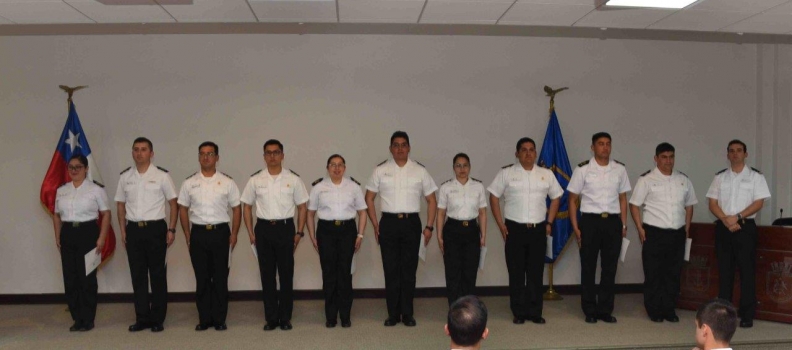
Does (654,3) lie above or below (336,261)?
above

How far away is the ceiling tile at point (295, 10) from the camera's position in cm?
502

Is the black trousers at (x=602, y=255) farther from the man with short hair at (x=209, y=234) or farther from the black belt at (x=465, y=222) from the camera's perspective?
the man with short hair at (x=209, y=234)

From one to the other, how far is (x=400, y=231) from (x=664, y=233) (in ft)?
7.50

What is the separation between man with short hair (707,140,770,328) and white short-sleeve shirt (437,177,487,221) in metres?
2.06

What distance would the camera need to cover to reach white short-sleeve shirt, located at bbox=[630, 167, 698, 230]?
5746mm

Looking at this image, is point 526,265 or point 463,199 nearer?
point 463,199

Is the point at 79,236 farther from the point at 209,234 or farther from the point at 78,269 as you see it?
the point at 209,234

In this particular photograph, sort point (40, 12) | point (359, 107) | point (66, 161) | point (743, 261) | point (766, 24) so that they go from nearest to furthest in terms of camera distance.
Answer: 1. point (40, 12)
2. point (743, 261)
3. point (766, 24)
4. point (66, 161)
5. point (359, 107)

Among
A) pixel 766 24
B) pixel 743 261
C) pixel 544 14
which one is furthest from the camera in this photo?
pixel 766 24

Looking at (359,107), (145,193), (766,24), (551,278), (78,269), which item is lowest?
(551,278)

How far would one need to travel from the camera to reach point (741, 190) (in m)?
5.64

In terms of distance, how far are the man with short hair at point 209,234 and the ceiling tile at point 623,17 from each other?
3.29 m

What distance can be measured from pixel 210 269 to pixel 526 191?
8.90 ft

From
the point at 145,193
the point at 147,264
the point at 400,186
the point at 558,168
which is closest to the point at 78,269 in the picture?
the point at 147,264
